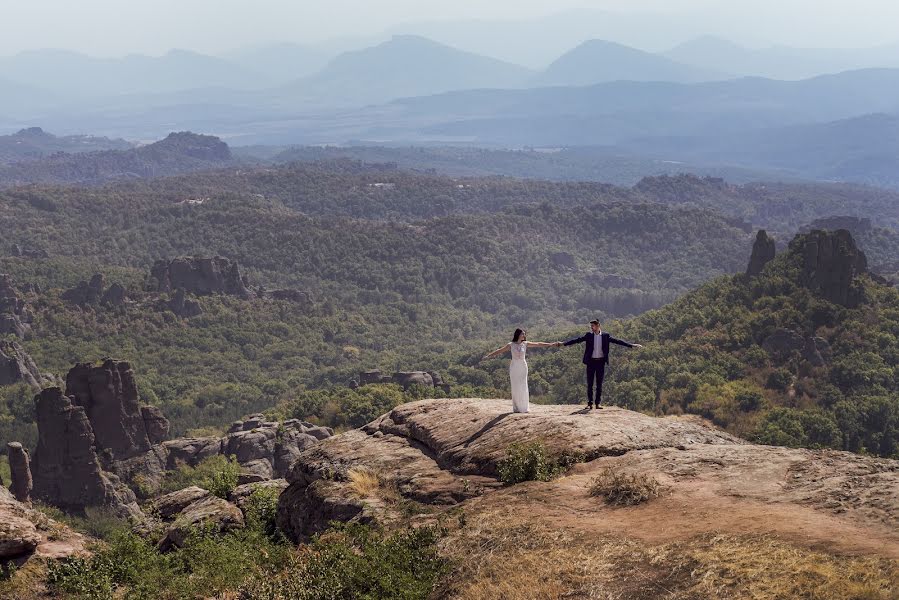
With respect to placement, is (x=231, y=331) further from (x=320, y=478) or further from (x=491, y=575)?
(x=491, y=575)

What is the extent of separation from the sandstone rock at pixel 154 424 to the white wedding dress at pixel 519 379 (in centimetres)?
4600

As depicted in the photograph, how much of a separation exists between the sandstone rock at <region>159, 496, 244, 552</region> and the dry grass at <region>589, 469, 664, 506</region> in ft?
30.7

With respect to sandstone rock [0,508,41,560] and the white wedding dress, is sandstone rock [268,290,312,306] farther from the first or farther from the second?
sandstone rock [0,508,41,560]

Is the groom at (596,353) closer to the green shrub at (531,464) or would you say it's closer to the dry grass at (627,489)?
the green shrub at (531,464)

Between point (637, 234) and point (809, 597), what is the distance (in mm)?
190736

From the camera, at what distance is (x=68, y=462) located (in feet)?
183

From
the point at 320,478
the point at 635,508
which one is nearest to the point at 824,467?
the point at 635,508

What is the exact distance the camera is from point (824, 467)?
1761 centimetres

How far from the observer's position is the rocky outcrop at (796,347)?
60625mm

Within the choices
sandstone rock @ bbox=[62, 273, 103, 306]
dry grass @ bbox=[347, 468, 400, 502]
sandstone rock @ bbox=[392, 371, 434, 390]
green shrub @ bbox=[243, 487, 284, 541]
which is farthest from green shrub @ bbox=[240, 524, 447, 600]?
sandstone rock @ bbox=[62, 273, 103, 306]

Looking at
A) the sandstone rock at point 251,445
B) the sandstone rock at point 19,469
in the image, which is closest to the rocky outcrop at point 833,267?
the sandstone rock at point 251,445

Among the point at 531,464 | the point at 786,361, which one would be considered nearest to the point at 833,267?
the point at 786,361

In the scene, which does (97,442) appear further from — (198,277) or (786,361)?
(198,277)

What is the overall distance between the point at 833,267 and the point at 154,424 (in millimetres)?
48636
